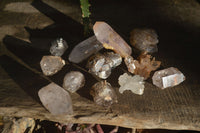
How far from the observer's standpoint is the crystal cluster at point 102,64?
46.1 inches

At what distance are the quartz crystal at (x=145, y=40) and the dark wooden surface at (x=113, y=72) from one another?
7 cm

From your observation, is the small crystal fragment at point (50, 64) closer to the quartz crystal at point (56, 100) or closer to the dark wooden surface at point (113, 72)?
the dark wooden surface at point (113, 72)

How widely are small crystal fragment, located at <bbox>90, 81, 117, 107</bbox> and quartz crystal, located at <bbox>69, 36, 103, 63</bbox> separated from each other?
277 millimetres

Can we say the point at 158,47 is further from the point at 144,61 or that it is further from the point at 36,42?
the point at 36,42

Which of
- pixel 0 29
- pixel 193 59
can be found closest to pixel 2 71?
pixel 0 29

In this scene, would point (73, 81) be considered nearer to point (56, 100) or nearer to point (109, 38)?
point (56, 100)

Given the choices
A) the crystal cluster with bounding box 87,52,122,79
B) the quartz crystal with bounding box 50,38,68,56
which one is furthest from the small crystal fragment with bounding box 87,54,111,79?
the quartz crystal with bounding box 50,38,68,56

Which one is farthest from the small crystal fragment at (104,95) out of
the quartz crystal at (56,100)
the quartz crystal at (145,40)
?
the quartz crystal at (145,40)

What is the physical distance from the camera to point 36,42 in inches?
57.6

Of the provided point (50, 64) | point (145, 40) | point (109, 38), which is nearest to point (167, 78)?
point (145, 40)

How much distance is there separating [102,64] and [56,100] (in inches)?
12.6

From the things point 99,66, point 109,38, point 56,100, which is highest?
point 109,38

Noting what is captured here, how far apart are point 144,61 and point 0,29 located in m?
1.09

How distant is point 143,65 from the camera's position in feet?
3.86
